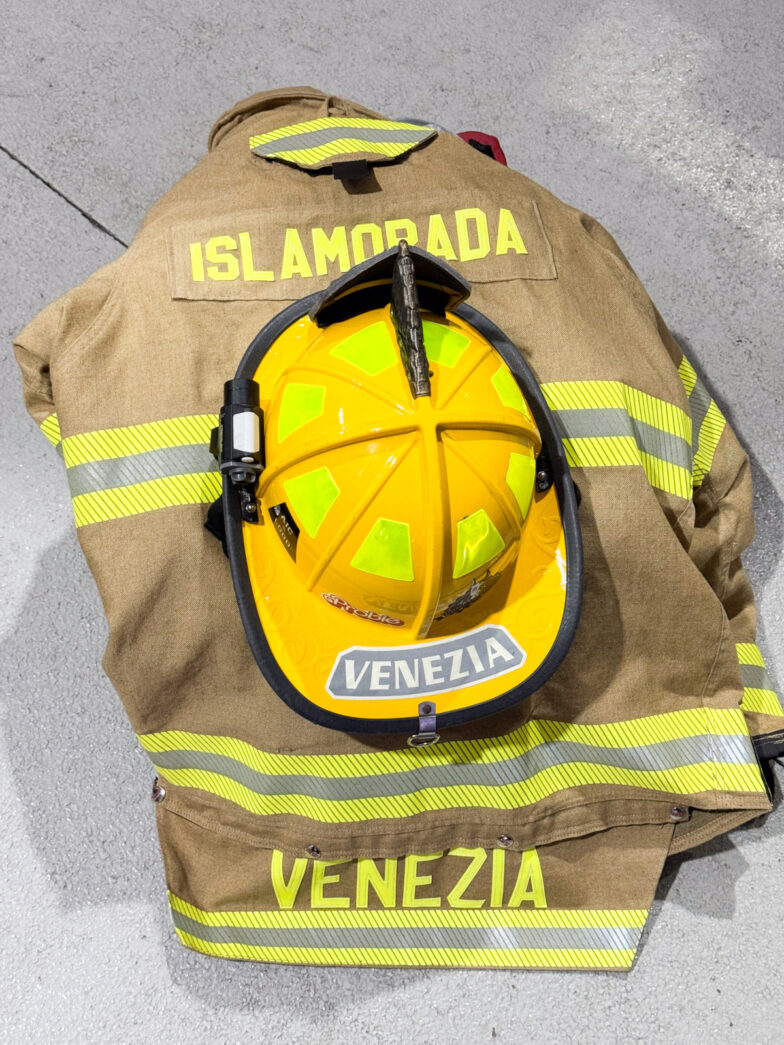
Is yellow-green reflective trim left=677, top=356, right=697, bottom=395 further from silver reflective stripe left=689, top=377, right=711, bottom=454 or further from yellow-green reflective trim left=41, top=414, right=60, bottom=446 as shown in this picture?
yellow-green reflective trim left=41, top=414, right=60, bottom=446

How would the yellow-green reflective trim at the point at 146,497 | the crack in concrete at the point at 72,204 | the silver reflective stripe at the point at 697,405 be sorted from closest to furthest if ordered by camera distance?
the yellow-green reflective trim at the point at 146,497 → the silver reflective stripe at the point at 697,405 → the crack in concrete at the point at 72,204

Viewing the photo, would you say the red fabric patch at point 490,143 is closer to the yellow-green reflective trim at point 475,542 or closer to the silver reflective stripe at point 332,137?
the silver reflective stripe at point 332,137

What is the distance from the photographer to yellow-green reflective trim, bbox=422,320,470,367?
1.04 meters

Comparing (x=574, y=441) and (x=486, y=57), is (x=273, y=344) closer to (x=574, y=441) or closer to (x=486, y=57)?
(x=574, y=441)

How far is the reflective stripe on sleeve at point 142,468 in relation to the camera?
1310 mm

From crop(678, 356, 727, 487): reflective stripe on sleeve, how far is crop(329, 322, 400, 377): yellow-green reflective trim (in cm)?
70

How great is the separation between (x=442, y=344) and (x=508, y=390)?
11 cm

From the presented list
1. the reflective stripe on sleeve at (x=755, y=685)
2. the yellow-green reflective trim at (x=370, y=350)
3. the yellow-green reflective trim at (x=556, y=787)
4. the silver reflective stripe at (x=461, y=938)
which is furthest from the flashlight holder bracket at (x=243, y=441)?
the reflective stripe on sleeve at (x=755, y=685)

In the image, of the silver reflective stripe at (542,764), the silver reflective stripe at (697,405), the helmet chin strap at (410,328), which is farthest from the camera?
the silver reflective stripe at (697,405)

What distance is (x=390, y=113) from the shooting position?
192 cm

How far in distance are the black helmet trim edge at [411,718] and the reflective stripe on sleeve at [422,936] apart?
52 centimetres

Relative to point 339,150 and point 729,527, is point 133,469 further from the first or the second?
point 729,527

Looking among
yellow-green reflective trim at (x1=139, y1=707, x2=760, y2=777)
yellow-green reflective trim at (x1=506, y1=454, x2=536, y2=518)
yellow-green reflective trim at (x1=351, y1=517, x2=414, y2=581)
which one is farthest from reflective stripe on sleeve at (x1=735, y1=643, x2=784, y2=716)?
yellow-green reflective trim at (x1=351, y1=517, x2=414, y2=581)

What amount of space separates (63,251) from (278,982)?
148 cm
